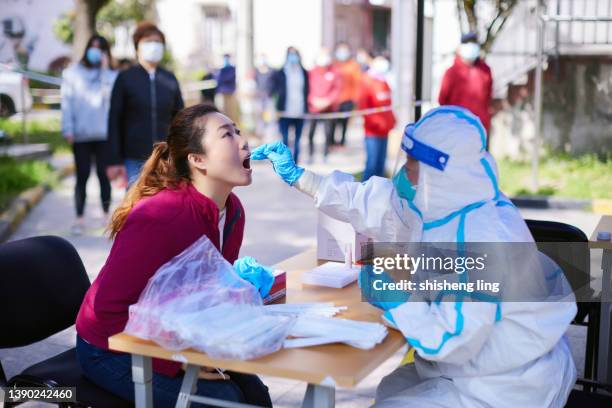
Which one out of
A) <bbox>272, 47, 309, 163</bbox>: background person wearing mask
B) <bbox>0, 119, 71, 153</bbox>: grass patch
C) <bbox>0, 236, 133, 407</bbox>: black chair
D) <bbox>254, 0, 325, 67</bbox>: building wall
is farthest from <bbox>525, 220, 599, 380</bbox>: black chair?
<bbox>254, 0, 325, 67</bbox>: building wall

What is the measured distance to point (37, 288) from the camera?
10.0ft

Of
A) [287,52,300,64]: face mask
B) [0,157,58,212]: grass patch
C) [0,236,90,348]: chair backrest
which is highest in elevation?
[287,52,300,64]: face mask

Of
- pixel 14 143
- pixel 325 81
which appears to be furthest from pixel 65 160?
pixel 325 81

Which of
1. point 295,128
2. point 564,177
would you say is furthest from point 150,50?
point 295,128

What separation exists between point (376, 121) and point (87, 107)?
3782 mm

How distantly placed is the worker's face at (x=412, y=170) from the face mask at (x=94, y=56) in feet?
18.4

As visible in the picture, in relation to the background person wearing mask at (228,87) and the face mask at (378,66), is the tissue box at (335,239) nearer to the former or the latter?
the face mask at (378,66)

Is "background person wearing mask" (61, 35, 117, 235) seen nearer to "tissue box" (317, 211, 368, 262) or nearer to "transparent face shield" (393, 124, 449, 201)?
"tissue box" (317, 211, 368, 262)

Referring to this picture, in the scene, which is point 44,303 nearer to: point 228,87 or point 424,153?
point 424,153

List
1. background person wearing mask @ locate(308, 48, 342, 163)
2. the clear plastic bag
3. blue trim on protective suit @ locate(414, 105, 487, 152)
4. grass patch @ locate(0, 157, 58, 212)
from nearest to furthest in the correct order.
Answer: the clear plastic bag < blue trim on protective suit @ locate(414, 105, 487, 152) < grass patch @ locate(0, 157, 58, 212) < background person wearing mask @ locate(308, 48, 342, 163)

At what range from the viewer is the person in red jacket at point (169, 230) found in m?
2.62

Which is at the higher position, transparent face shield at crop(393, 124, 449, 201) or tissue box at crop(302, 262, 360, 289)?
transparent face shield at crop(393, 124, 449, 201)

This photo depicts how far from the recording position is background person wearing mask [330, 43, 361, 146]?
49.2 ft

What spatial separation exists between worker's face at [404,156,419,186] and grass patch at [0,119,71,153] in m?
11.6
